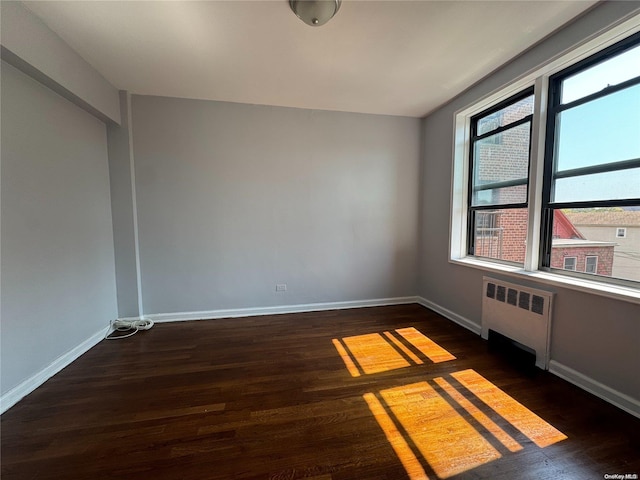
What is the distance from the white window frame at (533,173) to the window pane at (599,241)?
11 centimetres

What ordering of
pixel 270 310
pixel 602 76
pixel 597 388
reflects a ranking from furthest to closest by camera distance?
pixel 270 310 → pixel 602 76 → pixel 597 388

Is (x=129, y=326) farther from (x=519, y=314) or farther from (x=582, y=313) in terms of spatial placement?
(x=582, y=313)

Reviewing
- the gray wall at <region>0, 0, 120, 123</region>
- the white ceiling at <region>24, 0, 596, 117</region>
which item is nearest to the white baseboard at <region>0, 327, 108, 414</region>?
the gray wall at <region>0, 0, 120, 123</region>

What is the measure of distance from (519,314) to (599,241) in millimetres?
861

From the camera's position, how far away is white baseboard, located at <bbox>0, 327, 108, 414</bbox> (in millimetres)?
1757

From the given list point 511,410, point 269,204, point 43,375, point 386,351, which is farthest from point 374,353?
point 43,375

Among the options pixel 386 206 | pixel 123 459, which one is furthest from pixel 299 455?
pixel 386 206

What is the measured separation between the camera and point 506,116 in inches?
108

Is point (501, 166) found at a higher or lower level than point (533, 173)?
higher

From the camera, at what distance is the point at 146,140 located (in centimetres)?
307

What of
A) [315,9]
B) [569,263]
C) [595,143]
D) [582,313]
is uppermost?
[315,9]

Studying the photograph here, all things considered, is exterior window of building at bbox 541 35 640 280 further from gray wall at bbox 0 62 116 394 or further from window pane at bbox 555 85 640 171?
gray wall at bbox 0 62 116 394

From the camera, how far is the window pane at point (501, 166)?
→ 255cm

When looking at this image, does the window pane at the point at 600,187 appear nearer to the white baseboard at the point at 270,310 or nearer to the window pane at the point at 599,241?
the window pane at the point at 599,241
